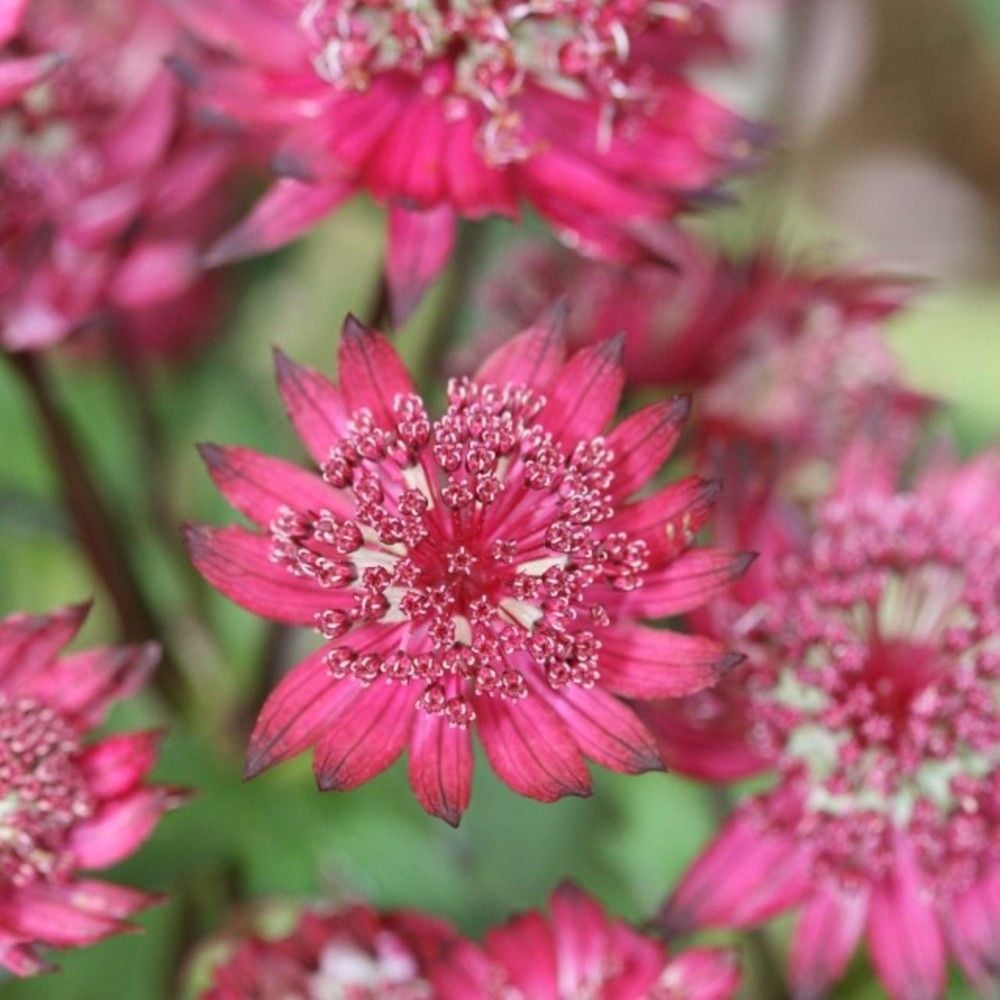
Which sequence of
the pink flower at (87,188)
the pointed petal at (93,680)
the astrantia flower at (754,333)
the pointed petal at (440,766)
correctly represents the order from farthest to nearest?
the astrantia flower at (754,333), the pink flower at (87,188), the pointed petal at (93,680), the pointed petal at (440,766)

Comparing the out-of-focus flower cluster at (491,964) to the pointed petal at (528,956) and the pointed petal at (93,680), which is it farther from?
the pointed petal at (93,680)

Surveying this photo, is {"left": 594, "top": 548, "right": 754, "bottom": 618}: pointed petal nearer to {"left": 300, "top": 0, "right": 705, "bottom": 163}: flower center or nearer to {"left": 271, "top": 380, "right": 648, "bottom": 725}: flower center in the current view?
{"left": 271, "top": 380, "right": 648, "bottom": 725}: flower center

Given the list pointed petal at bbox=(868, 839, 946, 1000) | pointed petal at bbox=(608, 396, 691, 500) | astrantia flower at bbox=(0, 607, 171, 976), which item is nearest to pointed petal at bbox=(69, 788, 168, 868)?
astrantia flower at bbox=(0, 607, 171, 976)

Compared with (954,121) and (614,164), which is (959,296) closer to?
(954,121)

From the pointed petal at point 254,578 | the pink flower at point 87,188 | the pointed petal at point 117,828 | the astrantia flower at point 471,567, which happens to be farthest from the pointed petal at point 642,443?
the pink flower at point 87,188

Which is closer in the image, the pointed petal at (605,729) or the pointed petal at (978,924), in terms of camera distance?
the pointed petal at (605,729)
